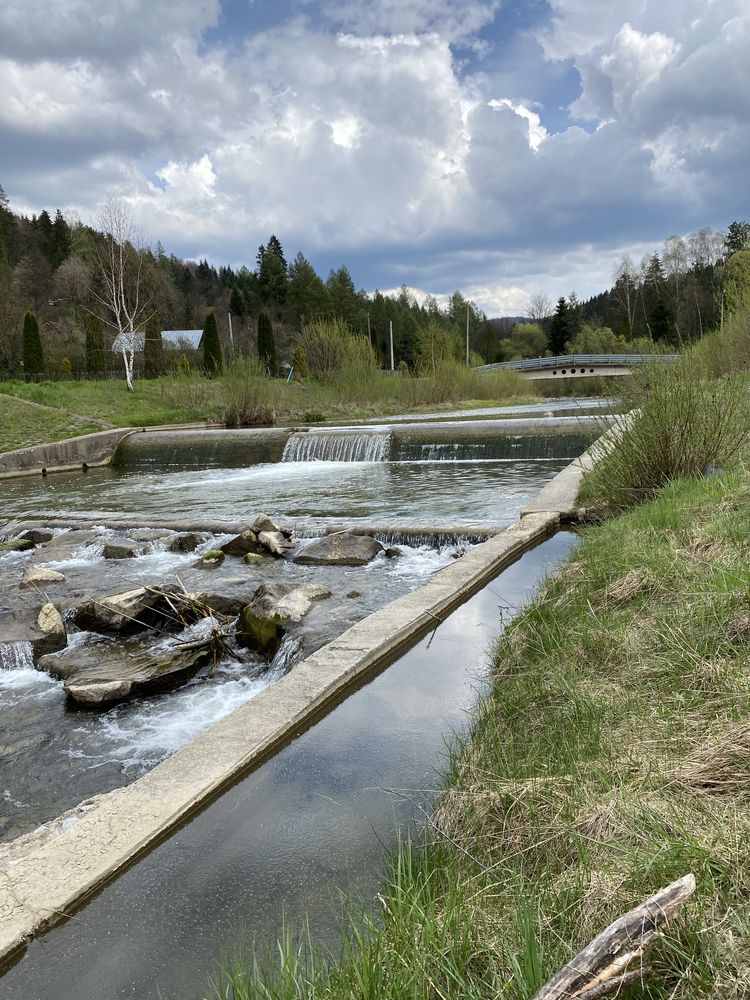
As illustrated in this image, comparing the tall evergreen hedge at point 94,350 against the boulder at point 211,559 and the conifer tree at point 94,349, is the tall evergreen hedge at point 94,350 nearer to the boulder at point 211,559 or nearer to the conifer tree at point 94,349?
the conifer tree at point 94,349

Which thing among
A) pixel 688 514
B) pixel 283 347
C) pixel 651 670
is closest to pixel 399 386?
pixel 688 514

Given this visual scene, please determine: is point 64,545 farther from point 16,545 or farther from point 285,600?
point 285,600

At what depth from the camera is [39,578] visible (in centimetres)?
674

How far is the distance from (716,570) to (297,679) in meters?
1.98

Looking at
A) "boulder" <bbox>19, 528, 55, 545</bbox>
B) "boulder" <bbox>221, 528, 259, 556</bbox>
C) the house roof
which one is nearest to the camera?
"boulder" <bbox>221, 528, 259, 556</bbox>

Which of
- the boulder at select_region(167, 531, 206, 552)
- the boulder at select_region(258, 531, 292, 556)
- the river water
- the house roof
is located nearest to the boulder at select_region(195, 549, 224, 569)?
the boulder at select_region(258, 531, 292, 556)

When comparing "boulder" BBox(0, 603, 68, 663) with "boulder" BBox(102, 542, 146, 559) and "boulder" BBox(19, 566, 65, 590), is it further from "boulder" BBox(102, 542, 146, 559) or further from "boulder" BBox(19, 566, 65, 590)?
"boulder" BBox(102, 542, 146, 559)

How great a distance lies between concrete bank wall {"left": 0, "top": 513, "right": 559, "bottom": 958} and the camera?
2025mm

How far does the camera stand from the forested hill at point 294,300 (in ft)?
150

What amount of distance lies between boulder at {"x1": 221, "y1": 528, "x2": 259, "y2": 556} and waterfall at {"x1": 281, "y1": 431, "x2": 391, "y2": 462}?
25.8ft

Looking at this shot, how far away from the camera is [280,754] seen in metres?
2.81

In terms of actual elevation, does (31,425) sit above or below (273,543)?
above

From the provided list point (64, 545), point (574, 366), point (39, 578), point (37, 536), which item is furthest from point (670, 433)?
point (574, 366)

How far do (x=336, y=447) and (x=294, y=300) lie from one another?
47341 mm
